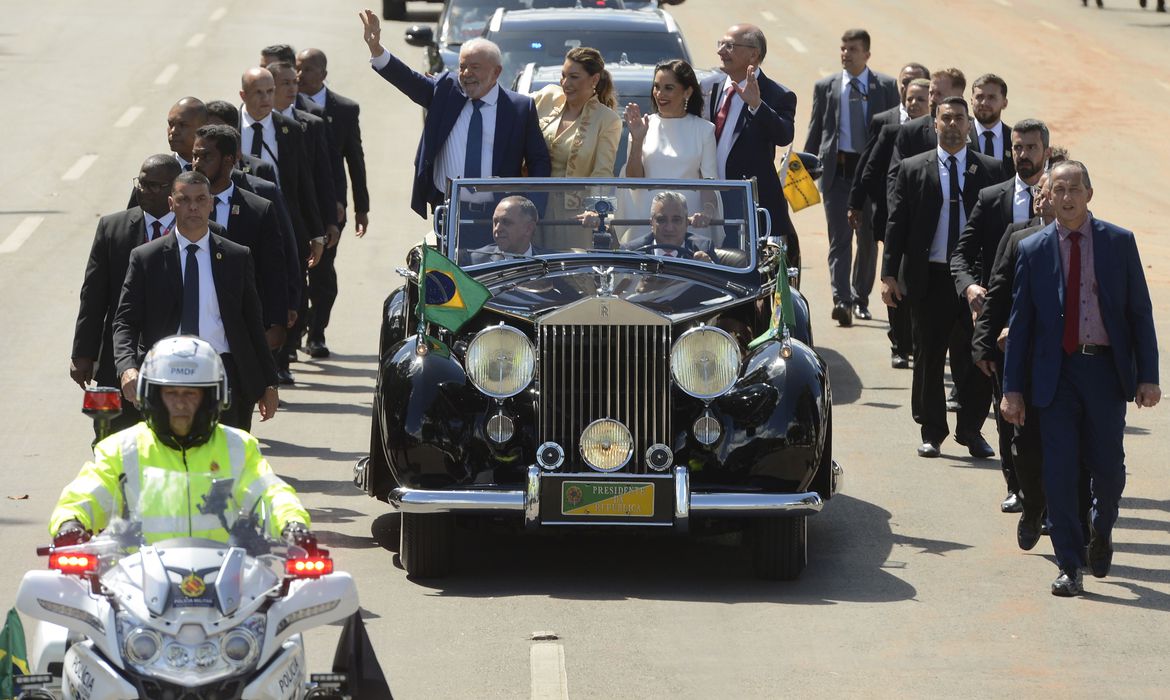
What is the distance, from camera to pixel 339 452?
473 inches

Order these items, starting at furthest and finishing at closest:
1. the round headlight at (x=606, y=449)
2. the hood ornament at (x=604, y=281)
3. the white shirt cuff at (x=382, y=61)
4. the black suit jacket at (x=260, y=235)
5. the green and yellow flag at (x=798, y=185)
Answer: the green and yellow flag at (x=798, y=185), the white shirt cuff at (x=382, y=61), the black suit jacket at (x=260, y=235), the hood ornament at (x=604, y=281), the round headlight at (x=606, y=449)

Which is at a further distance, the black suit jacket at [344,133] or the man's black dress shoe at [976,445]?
the black suit jacket at [344,133]

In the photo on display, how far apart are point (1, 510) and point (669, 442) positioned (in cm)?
367

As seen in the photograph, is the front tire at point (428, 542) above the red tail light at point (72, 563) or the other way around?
the other way around

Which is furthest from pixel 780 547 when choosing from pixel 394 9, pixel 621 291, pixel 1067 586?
pixel 394 9

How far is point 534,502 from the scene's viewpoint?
886 centimetres

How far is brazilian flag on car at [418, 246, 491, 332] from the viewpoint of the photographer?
9531 millimetres

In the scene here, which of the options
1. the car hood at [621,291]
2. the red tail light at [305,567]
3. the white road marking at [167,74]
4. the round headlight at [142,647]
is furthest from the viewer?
the white road marking at [167,74]

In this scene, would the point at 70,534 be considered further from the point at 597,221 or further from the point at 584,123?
the point at 584,123

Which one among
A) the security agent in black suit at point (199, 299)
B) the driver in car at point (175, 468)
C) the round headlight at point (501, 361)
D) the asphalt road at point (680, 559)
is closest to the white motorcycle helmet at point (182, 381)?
the driver in car at point (175, 468)

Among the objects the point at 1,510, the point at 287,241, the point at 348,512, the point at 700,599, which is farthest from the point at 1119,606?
the point at 1,510

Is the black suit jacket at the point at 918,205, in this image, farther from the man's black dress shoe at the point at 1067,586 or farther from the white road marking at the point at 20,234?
the white road marking at the point at 20,234

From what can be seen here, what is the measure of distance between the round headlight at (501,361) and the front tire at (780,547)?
1291 millimetres

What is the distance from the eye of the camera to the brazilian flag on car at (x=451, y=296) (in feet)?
31.3
